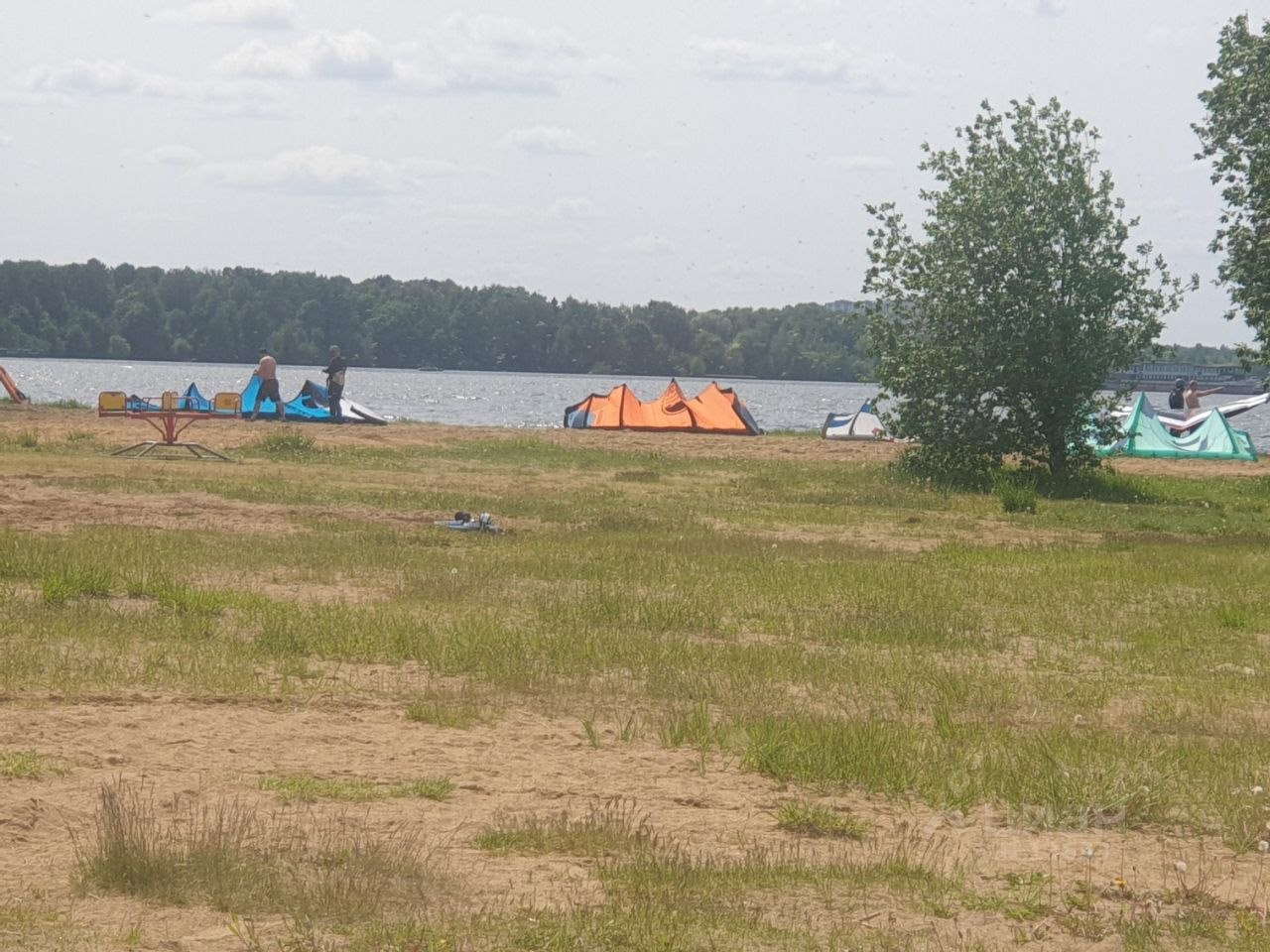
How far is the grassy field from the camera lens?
6.39 metres

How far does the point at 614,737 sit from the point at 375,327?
147 meters

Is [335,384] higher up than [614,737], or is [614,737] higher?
[335,384]

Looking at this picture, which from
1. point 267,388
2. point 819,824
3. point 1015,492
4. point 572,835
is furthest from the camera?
point 267,388

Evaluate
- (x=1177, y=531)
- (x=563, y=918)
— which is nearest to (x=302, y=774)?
(x=563, y=918)

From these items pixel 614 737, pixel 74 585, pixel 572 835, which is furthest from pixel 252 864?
pixel 74 585

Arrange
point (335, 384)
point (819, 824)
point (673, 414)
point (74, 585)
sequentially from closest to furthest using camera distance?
point (819, 824)
point (74, 585)
point (335, 384)
point (673, 414)

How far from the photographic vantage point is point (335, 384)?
41.9 metres

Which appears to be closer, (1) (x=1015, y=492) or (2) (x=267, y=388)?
(1) (x=1015, y=492)

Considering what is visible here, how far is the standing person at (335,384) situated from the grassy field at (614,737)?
21.6 metres

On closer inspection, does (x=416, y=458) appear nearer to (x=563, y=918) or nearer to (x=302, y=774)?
(x=302, y=774)

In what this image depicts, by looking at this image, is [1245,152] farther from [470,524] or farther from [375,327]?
[375,327]

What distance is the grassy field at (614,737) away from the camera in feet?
21.0

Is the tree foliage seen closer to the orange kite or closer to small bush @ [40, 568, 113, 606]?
the orange kite

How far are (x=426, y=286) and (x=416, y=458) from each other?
135m
